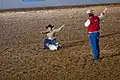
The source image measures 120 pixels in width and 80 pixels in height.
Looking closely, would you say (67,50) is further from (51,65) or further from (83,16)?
(83,16)

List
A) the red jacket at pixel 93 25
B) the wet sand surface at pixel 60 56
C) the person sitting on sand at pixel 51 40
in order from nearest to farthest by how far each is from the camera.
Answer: the wet sand surface at pixel 60 56 < the red jacket at pixel 93 25 < the person sitting on sand at pixel 51 40

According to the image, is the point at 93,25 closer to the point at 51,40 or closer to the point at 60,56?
the point at 60,56

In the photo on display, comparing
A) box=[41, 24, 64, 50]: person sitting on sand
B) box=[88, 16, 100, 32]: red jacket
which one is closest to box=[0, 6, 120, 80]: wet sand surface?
box=[41, 24, 64, 50]: person sitting on sand

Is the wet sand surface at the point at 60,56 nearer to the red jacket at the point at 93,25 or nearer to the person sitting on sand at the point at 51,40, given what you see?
the person sitting on sand at the point at 51,40

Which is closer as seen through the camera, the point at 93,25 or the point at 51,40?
the point at 93,25

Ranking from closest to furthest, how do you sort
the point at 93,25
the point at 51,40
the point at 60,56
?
1. the point at 93,25
2. the point at 60,56
3. the point at 51,40

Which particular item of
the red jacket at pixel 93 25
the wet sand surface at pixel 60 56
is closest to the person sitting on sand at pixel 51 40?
the wet sand surface at pixel 60 56

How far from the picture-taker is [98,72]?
804cm

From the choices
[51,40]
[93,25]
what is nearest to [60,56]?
[51,40]

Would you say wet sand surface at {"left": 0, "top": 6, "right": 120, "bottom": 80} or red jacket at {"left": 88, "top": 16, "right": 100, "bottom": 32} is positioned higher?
red jacket at {"left": 88, "top": 16, "right": 100, "bottom": 32}

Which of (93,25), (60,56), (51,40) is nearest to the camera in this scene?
(93,25)

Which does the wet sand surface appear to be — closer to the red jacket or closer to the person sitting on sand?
the person sitting on sand

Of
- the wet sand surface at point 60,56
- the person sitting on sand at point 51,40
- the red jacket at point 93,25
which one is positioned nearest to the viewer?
the wet sand surface at point 60,56

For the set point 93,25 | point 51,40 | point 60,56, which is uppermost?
point 93,25
